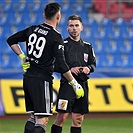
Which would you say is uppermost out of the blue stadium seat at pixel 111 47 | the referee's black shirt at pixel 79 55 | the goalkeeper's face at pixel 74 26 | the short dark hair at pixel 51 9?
the short dark hair at pixel 51 9

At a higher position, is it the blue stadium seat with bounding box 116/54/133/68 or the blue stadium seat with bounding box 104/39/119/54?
the blue stadium seat with bounding box 104/39/119/54

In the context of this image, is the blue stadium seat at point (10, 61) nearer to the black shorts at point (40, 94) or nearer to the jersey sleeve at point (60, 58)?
the black shorts at point (40, 94)

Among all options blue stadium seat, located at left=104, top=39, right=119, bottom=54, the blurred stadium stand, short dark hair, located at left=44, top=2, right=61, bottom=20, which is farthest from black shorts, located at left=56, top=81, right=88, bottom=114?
blue stadium seat, located at left=104, top=39, right=119, bottom=54

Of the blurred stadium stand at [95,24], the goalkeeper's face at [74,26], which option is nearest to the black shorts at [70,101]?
the goalkeeper's face at [74,26]

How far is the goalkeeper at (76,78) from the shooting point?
297 inches

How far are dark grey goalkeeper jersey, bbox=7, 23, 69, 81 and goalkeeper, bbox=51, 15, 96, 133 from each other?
3.41 feet

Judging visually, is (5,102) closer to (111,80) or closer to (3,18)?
(111,80)

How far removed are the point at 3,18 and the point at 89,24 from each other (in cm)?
310

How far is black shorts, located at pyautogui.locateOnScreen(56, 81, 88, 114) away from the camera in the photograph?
754 cm

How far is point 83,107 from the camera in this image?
25.1 feet

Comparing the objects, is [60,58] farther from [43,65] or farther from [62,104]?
[62,104]

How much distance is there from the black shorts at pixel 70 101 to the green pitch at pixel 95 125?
7.42 ft

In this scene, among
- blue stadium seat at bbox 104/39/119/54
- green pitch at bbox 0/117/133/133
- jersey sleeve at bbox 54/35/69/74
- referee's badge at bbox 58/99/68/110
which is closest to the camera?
jersey sleeve at bbox 54/35/69/74

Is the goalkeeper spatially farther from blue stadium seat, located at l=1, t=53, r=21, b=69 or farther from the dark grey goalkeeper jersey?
blue stadium seat, located at l=1, t=53, r=21, b=69
